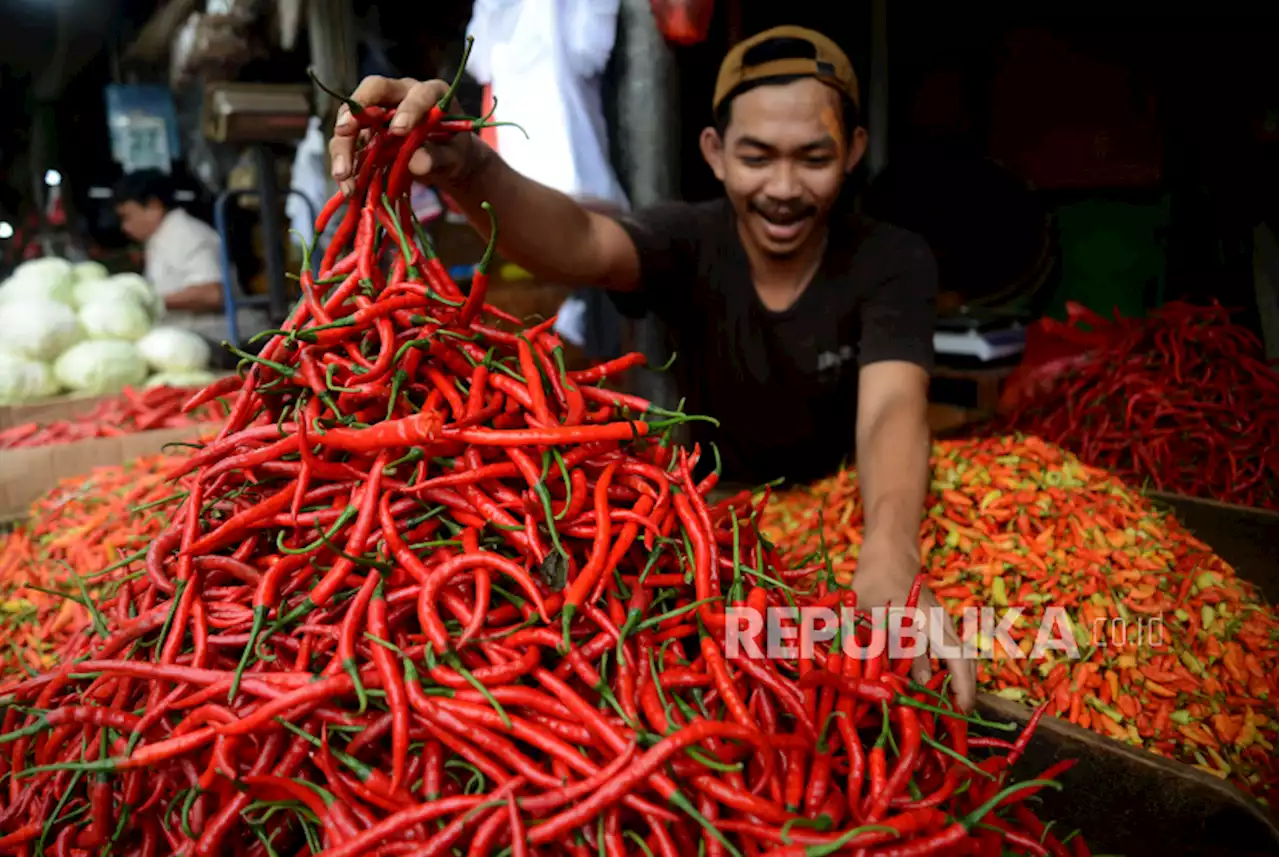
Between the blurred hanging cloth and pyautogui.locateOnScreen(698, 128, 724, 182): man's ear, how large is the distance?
2.59 feet

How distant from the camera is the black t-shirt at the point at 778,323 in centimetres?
245

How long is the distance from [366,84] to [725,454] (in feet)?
6.31

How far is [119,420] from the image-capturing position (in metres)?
3.23

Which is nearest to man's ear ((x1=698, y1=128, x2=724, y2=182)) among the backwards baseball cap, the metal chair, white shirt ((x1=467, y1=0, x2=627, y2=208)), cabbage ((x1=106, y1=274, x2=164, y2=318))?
the backwards baseball cap

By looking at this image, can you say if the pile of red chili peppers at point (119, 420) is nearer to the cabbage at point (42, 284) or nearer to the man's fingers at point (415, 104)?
the cabbage at point (42, 284)

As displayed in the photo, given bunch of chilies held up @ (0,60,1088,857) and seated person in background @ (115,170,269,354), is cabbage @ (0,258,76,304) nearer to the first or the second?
seated person in background @ (115,170,269,354)

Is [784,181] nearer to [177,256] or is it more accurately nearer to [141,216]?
[177,256]

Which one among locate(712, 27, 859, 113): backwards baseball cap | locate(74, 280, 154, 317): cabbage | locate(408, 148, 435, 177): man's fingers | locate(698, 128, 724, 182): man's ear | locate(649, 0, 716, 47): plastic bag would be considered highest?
locate(649, 0, 716, 47): plastic bag

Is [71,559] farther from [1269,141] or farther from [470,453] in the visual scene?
[1269,141]

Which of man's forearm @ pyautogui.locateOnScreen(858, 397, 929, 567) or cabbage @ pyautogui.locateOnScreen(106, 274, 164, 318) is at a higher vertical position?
cabbage @ pyautogui.locateOnScreen(106, 274, 164, 318)

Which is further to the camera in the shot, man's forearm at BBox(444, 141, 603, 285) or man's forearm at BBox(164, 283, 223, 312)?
man's forearm at BBox(164, 283, 223, 312)

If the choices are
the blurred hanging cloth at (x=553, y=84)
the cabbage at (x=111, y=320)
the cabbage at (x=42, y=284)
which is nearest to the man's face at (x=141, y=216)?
the cabbage at (x=42, y=284)

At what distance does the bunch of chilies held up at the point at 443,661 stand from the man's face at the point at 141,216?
5.07m

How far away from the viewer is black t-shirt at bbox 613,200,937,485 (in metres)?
2.45
